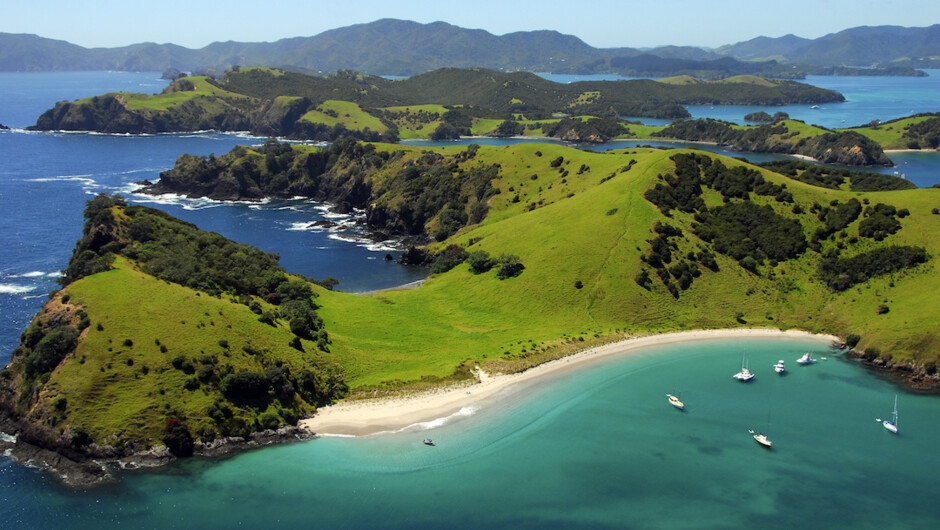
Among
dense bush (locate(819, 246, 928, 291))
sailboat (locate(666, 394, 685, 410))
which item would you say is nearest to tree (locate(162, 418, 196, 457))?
sailboat (locate(666, 394, 685, 410))

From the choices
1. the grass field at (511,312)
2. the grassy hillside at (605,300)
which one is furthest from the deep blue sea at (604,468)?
the grassy hillside at (605,300)

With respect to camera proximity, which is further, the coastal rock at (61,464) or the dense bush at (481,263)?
the dense bush at (481,263)

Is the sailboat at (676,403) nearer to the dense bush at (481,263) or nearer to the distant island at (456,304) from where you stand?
the distant island at (456,304)

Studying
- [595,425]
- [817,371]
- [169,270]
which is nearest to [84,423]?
[169,270]

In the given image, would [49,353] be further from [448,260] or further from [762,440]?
[762,440]

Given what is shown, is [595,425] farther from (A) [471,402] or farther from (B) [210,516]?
(B) [210,516]

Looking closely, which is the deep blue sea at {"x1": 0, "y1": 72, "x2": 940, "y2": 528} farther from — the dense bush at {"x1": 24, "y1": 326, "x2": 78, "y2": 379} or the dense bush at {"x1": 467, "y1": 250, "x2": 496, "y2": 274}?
the dense bush at {"x1": 467, "y1": 250, "x2": 496, "y2": 274}

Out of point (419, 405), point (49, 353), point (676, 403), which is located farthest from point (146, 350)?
point (676, 403)
